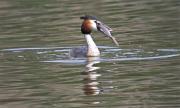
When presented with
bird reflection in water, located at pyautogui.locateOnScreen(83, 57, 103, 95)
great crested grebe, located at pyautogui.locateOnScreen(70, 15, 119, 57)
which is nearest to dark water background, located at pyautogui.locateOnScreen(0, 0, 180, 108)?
bird reflection in water, located at pyautogui.locateOnScreen(83, 57, 103, 95)

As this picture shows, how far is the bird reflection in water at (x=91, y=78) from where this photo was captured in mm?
13203

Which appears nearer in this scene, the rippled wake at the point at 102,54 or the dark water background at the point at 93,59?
the dark water background at the point at 93,59

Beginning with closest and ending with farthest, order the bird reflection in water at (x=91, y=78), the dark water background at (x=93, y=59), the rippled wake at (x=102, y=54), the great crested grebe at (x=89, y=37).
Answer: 1. the dark water background at (x=93, y=59)
2. the bird reflection in water at (x=91, y=78)
3. the rippled wake at (x=102, y=54)
4. the great crested grebe at (x=89, y=37)

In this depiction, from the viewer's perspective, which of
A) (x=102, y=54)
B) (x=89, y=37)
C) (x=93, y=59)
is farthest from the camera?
(x=89, y=37)

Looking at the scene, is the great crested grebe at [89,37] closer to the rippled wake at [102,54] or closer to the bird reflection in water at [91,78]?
the rippled wake at [102,54]

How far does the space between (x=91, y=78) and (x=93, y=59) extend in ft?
9.08

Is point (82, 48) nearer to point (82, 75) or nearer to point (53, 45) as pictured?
point (53, 45)

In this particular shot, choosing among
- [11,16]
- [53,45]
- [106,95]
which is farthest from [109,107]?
[11,16]

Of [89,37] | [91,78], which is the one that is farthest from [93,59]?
[91,78]

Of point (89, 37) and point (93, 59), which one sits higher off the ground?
point (89, 37)

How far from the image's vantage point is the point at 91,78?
14609 millimetres

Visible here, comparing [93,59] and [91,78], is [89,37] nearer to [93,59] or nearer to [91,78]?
[93,59]

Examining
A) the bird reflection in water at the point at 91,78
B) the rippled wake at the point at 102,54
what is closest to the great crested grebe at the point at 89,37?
the rippled wake at the point at 102,54

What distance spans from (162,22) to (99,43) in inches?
118
